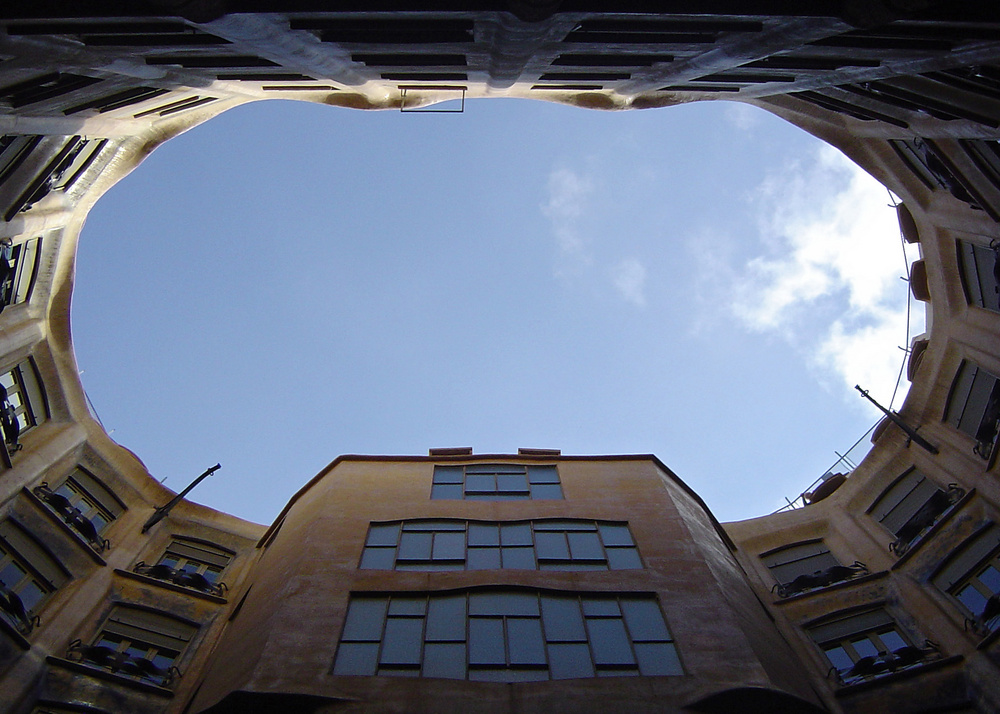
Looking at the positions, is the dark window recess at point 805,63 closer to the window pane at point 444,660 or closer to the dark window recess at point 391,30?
the dark window recess at point 391,30

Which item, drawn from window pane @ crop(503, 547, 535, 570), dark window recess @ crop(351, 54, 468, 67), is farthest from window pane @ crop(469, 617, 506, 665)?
dark window recess @ crop(351, 54, 468, 67)

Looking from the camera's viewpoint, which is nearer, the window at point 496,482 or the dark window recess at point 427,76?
the dark window recess at point 427,76

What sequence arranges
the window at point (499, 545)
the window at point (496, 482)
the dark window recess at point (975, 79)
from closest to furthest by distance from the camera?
the dark window recess at point (975, 79)
the window at point (499, 545)
the window at point (496, 482)

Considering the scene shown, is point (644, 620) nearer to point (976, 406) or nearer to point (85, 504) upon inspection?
point (976, 406)

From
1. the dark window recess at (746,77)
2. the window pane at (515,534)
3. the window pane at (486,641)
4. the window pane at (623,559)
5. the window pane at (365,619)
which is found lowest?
the window pane at (486,641)

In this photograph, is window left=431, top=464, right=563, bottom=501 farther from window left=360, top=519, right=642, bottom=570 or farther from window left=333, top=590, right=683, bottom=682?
window left=333, top=590, right=683, bottom=682

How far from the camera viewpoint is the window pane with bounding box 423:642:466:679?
14.3 m

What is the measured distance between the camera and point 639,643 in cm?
1537

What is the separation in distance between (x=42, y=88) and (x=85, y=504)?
1428cm

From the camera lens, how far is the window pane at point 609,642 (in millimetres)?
14841

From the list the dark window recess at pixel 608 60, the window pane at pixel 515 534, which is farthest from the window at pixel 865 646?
the dark window recess at pixel 608 60

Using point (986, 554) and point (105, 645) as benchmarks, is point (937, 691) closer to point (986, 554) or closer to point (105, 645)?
point (986, 554)

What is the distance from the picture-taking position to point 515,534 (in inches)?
781

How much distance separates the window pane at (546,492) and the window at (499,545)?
193 centimetres
